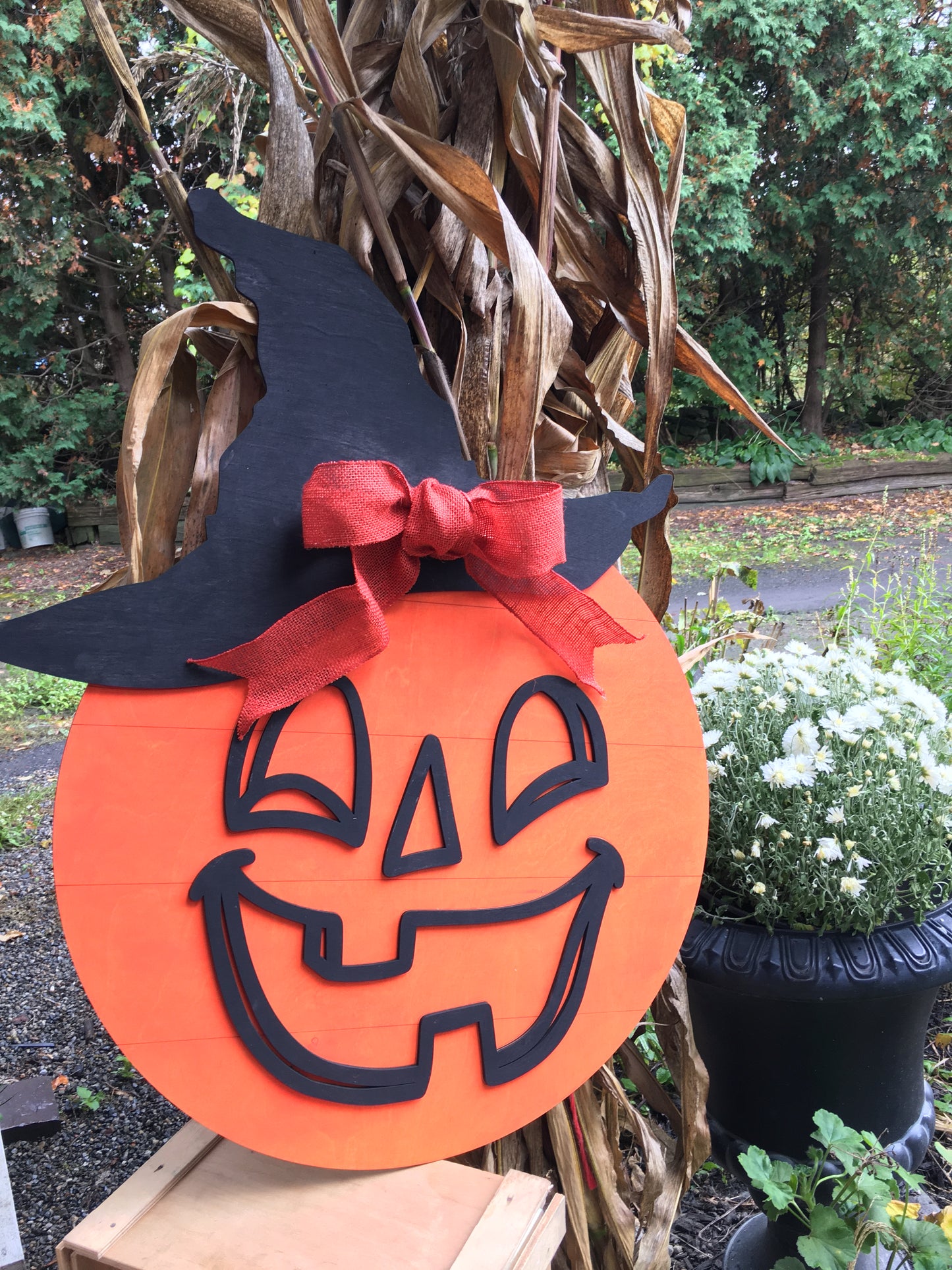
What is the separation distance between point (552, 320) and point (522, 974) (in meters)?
0.65

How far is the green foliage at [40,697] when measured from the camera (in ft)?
14.7

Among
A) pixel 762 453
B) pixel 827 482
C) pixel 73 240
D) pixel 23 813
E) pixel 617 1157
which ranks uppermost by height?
pixel 73 240

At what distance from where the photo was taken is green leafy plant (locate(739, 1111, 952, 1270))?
3.38 feet

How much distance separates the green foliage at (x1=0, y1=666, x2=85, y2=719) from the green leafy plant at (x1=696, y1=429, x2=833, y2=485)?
22.6ft

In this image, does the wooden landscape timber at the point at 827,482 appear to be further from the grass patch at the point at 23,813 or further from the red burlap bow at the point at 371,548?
the red burlap bow at the point at 371,548

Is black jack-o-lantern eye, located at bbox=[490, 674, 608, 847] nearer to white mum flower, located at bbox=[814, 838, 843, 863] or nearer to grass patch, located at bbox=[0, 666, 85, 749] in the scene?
white mum flower, located at bbox=[814, 838, 843, 863]

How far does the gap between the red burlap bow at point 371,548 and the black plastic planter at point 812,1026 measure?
2.35ft

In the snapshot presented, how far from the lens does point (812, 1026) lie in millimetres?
1258

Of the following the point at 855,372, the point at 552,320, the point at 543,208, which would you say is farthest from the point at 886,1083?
the point at 855,372

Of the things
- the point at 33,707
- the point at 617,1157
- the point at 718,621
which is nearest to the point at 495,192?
the point at 617,1157

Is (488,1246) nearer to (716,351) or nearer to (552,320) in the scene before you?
(552,320)

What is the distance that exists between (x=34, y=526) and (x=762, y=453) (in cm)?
717

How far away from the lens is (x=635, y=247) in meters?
1.05

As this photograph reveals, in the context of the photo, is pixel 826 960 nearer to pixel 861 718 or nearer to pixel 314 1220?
pixel 861 718
